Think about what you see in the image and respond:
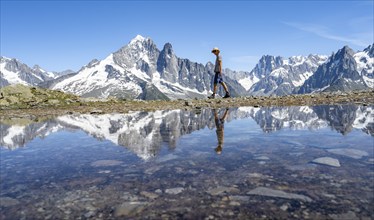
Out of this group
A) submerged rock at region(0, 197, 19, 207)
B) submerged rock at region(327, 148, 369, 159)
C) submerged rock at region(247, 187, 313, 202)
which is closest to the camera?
submerged rock at region(247, 187, 313, 202)

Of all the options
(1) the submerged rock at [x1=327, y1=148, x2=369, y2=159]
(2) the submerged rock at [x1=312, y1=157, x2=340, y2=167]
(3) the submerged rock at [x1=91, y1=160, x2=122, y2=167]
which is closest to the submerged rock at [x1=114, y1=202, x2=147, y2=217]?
(3) the submerged rock at [x1=91, y1=160, x2=122, y2=167]

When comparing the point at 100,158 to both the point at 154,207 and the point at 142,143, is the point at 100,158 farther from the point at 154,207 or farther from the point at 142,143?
the point at 154,207

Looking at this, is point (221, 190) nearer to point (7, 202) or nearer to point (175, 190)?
point (175, 190)

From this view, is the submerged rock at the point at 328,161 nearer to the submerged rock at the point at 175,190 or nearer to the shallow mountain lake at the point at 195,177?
the shallow mountain lake at the point at 195,177

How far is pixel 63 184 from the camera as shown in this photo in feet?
28.8

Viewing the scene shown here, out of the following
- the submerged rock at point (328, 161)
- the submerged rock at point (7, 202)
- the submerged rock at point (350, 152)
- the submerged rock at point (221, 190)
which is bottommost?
the submerged rock at point (7, 202)

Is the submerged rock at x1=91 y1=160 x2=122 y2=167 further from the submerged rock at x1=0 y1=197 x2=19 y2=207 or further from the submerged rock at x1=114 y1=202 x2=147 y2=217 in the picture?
the submerged rock at x1=114 y1=202 x2=147 y2=217

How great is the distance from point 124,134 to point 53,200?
393 inches

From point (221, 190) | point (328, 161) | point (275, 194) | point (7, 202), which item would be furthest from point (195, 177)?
point (7, 202)

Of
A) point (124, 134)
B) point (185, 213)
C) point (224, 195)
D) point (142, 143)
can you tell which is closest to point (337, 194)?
point (224, 195)

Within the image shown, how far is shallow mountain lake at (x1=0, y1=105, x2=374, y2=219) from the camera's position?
21.6ft

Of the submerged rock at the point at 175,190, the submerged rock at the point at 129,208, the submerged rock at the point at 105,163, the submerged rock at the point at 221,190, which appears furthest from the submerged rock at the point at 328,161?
the submerged rock at the point at 105,163

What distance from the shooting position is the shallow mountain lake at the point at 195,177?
259 inches

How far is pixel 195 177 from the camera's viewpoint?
29.1 ft
